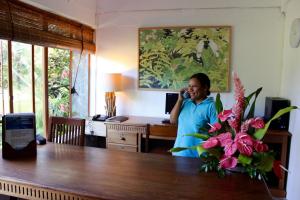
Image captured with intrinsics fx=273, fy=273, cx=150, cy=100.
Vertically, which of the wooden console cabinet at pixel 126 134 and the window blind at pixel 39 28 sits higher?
the window blind at pixel 39 28

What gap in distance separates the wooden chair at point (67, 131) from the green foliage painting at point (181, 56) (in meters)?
1.61

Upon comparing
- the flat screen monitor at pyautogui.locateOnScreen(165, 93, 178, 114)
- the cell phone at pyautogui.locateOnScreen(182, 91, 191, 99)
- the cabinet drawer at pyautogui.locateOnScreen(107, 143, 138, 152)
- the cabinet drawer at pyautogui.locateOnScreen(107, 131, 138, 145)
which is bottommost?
the cabinet drawer at pyautogui.locateOnScreen(107, 143, 138, 152)

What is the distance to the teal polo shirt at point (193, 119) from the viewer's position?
199cm

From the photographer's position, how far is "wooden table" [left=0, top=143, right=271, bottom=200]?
1.34 m

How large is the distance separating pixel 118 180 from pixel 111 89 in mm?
2347

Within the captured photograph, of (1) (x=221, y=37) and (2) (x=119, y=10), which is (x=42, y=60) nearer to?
(2) (x=119, y=10)

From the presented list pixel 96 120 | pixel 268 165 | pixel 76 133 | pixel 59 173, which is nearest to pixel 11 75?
pixel 76 133

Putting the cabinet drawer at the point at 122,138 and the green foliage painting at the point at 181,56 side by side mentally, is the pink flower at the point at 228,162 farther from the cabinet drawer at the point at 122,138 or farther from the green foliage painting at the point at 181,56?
the green foliage painting at the point at 181,56

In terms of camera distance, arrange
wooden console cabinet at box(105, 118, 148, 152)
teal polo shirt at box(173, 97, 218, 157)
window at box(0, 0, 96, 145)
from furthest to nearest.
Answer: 1. wooden console cabinet at box(105, 118, 148, 152)
2. window at box(0, 0, 96, 145)
3. teal polo shirt at box(173, 97, 218, 157)

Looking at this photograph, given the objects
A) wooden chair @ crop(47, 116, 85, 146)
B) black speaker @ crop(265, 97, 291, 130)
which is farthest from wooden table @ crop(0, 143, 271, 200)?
black speaker @ crop(265, 97, 291, 130)

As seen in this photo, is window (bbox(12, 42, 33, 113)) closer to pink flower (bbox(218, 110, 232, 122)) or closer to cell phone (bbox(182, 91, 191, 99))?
cell phone (bbox(182, 91, 191, 99))

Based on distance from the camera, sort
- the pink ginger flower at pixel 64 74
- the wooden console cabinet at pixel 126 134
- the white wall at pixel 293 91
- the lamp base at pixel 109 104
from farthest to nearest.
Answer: the lamp base at pixel 109 104 → the pink ginger flower at pixel 64 74 → the wooden console cabinet at pixel 126 134 → the white wall at pixel 293 91

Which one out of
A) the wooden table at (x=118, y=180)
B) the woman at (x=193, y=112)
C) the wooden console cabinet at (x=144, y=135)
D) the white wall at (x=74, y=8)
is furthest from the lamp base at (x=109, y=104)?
the wooden table at (x=118, y=180)

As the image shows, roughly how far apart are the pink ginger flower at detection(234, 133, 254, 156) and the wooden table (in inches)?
7.8
